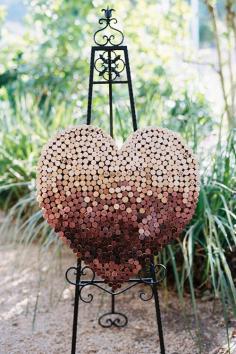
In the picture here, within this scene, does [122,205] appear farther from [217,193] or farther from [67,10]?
[67,10]

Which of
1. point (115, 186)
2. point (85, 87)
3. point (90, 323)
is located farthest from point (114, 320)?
point (85, 87)

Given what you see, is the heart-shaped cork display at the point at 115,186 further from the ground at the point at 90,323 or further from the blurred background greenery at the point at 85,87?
the blurred background greenery at the point at 85,87

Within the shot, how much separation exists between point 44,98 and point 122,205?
9.62 ft

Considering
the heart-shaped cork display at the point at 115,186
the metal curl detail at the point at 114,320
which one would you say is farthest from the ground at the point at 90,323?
the heart-shaped cork display at the point at 115,186

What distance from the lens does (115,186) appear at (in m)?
2.25

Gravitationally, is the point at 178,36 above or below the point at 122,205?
above

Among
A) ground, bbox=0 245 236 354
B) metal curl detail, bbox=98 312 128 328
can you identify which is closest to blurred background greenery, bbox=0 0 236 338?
ground, bbox=0 245 236 354

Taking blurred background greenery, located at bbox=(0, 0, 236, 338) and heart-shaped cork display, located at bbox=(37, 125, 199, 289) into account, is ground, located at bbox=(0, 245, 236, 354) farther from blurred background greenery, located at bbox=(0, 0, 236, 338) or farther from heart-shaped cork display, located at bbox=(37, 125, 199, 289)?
heart-shaped cork display, located at bbox=(37, 125, 199, 289)

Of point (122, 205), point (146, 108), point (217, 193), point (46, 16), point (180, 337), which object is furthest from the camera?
point (46, 16)

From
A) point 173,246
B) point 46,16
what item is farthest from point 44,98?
point 173,246

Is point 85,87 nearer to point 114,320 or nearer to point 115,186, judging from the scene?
point 114,320

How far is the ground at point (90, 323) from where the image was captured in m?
2.73

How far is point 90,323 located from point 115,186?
0.98m

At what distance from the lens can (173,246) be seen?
3.10 m
